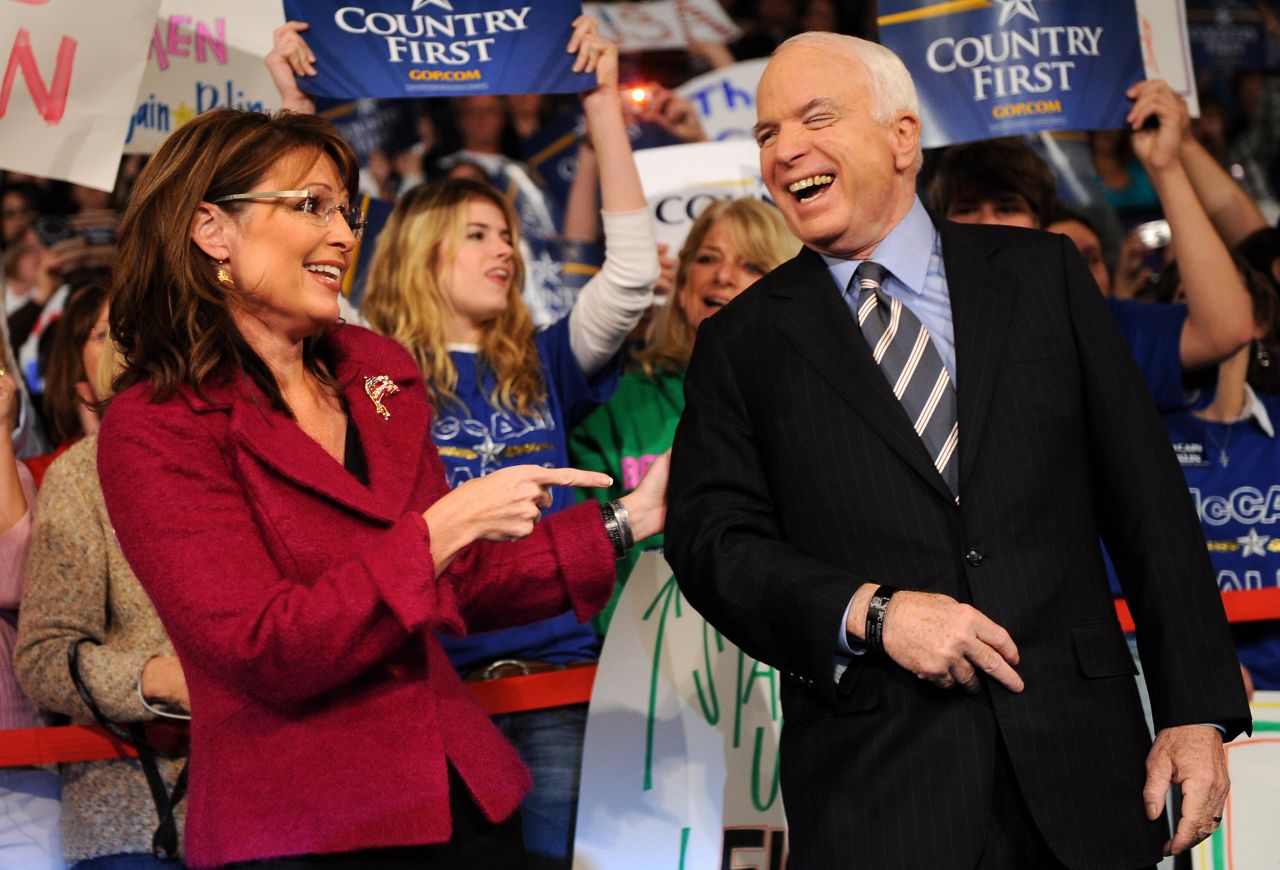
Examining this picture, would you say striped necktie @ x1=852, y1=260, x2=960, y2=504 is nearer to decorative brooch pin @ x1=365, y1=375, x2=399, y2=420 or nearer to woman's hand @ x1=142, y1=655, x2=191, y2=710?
decorative brooch pin @ x1=365, y1=375, x2=399, y2=420

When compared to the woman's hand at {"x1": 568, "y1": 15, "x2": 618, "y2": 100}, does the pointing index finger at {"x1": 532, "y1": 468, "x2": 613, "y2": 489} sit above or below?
below

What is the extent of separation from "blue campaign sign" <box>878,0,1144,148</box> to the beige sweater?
2205 millimetres

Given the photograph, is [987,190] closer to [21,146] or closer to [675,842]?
[675,842]

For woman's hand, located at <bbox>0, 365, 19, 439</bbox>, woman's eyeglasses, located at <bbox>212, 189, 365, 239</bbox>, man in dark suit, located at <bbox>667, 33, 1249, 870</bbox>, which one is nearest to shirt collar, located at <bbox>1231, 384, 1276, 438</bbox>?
man in dark suit, located at <bbox>667, 33, 1249, 870</bbox>

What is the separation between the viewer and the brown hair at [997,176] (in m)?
3.82

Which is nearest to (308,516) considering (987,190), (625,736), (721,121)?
(625,736)

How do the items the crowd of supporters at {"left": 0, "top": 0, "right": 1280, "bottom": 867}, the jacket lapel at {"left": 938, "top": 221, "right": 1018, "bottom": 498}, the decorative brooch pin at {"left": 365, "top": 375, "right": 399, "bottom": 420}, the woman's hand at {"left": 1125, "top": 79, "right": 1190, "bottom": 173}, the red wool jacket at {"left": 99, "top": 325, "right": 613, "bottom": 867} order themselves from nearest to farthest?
the red wool jacket at {"left": 99, "top": 325, "right": 613, "bottom": 867} < the jacket lapel at {"left": 938, "top": 221, "right": 1018, "bottom": 498} < the decorative brooch pin at {"left": 365, "top": 375, "right": 399, "bottom": 420} < the crowd of supporters at {"left": 0, "top": 0, "right": 1280, "bottom": 867} < the woman's hand at {"left": 1125, "top": 79, "right": 1190, "bottom": 173}

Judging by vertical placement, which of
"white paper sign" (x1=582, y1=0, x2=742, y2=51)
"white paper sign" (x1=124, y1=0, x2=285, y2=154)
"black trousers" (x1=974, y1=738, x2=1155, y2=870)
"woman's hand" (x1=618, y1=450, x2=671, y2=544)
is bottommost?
"black trousers" (x1=974, y1=738, x2=1155, y2=870)

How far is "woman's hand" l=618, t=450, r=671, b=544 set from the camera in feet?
7.87

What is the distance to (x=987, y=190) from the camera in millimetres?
3820

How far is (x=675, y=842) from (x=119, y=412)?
Answer: 160 cm

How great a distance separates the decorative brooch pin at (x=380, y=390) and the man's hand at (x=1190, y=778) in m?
1.30

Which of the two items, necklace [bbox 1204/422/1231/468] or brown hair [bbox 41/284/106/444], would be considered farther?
brown hair [bbox 41/284/106/444]

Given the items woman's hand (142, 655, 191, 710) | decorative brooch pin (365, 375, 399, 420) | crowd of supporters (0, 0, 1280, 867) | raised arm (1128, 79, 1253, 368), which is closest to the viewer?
decorative brooch pin (365, 375, 399, 420)
